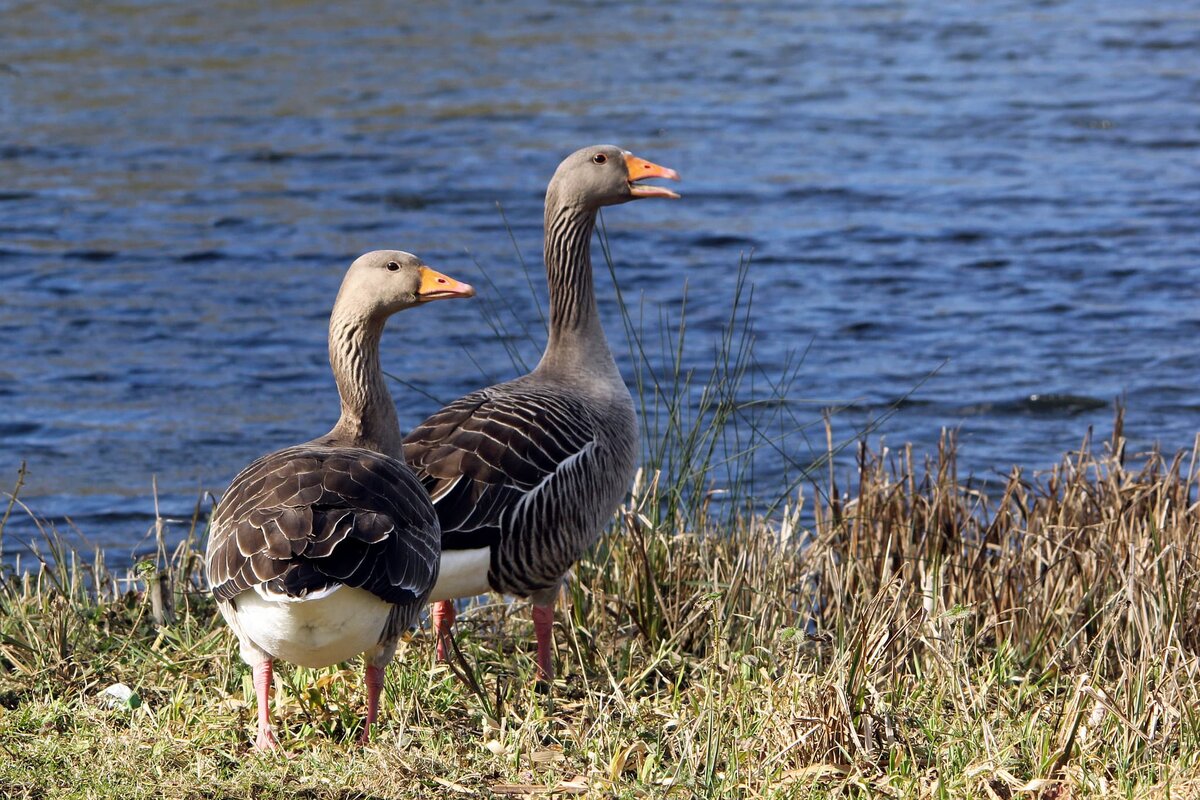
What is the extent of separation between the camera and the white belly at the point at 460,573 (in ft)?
18.5

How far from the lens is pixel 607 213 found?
15.3 m

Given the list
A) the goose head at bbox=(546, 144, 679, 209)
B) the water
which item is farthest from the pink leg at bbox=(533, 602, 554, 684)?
the water

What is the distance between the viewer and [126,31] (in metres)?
21.9

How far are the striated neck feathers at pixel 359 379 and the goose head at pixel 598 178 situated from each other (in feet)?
5.16

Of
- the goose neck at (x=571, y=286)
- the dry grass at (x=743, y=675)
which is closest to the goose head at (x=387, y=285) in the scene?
the dry grass at (x=743, y=675)

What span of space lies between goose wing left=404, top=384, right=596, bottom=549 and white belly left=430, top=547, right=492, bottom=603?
3cm

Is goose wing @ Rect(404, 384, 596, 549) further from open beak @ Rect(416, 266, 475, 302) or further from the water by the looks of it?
the water

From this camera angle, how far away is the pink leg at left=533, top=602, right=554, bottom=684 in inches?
224

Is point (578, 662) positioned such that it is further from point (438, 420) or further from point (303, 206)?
point (303, 206)

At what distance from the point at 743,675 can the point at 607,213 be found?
10.5m

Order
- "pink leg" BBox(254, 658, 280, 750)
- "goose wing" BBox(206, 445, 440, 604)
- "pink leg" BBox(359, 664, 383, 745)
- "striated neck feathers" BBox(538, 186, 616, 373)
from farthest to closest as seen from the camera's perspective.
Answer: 1. "striated neck feathers" BBox(538, 186, 616, 373)
2. "pink leg" BBox(359, 664, 383, 745)
3. "pink leg" BBox(254, 658, 280, 750)
4. "goose wing" BBox(206, 445, 440, 604)

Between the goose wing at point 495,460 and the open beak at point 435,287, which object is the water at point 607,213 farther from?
the open beak at point 435,287

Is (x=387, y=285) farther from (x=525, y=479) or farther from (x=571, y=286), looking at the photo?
(x=571, y=286)

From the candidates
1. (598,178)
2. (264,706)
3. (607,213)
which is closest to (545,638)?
(264,706)
